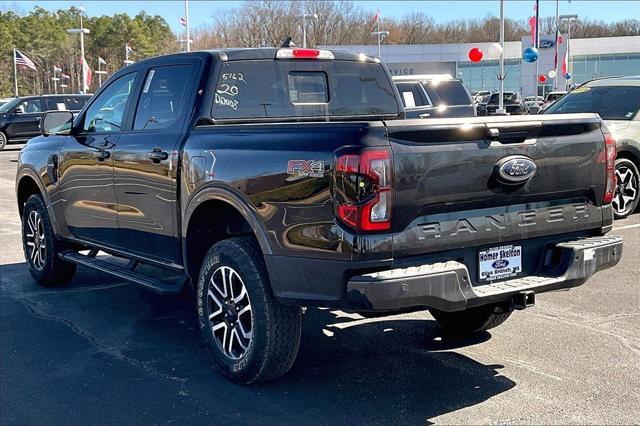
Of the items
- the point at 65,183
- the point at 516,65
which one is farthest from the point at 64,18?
the point at 65,183

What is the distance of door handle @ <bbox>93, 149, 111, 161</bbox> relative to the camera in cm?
564

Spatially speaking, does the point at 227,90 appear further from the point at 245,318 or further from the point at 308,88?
the point at 245,318

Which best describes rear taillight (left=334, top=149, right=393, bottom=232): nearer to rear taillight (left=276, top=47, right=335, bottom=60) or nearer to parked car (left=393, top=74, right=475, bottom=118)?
rear taillight (left=276, top=47, right=335, bottom=60)

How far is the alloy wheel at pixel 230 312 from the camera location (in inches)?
170

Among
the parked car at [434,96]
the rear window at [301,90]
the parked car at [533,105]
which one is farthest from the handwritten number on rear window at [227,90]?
the parked car at [434,96]

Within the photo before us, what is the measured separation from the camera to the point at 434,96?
14.8 metres

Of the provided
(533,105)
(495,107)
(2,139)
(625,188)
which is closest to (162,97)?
(625,188)

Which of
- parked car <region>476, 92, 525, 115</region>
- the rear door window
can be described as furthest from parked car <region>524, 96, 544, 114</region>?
the rear door window

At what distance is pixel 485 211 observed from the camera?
3.95 m

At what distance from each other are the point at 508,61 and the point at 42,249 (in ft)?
267

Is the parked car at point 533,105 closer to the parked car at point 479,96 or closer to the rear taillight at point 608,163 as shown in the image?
the parked car at point 479,96

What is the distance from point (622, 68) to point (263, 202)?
8104 cm

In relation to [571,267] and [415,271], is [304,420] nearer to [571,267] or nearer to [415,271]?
[415,271]

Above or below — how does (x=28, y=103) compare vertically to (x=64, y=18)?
A: below
